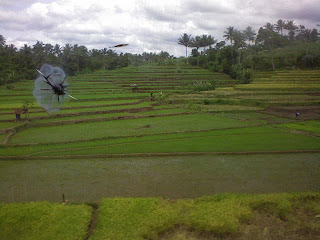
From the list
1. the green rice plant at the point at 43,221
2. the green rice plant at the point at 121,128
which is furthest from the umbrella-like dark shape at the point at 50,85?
the green rice plant at the point at 121,128

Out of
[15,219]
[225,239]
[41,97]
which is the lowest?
[225,239]

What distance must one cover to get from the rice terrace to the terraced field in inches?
1.6

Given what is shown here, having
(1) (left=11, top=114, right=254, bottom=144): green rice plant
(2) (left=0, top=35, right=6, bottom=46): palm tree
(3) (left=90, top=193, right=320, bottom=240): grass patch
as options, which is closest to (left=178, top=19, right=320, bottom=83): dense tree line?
(1) (left=11, top=114, right=254, bottom=144): green rice plant

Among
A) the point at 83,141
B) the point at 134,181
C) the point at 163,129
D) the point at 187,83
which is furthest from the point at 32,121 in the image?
the point at 187,83

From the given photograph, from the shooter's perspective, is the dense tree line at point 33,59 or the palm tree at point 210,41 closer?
the dense tree line at point 33,59

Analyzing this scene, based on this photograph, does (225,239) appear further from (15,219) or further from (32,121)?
(32,121)

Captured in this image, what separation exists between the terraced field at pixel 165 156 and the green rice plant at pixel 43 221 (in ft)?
0.27

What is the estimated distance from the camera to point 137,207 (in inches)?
263

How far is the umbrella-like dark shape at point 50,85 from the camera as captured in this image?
7520 mm

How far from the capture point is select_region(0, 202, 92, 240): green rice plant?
5.68 metres

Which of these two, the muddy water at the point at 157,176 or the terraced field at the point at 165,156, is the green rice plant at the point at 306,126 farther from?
the muddy water at the point at 157,176

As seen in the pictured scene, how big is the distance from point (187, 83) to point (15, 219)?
32.1 metres

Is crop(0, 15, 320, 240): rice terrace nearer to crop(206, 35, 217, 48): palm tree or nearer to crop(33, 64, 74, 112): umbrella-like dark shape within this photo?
crop(33, 64, 74, 112): umbrella-like dark shape

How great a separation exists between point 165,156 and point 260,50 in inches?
1333
